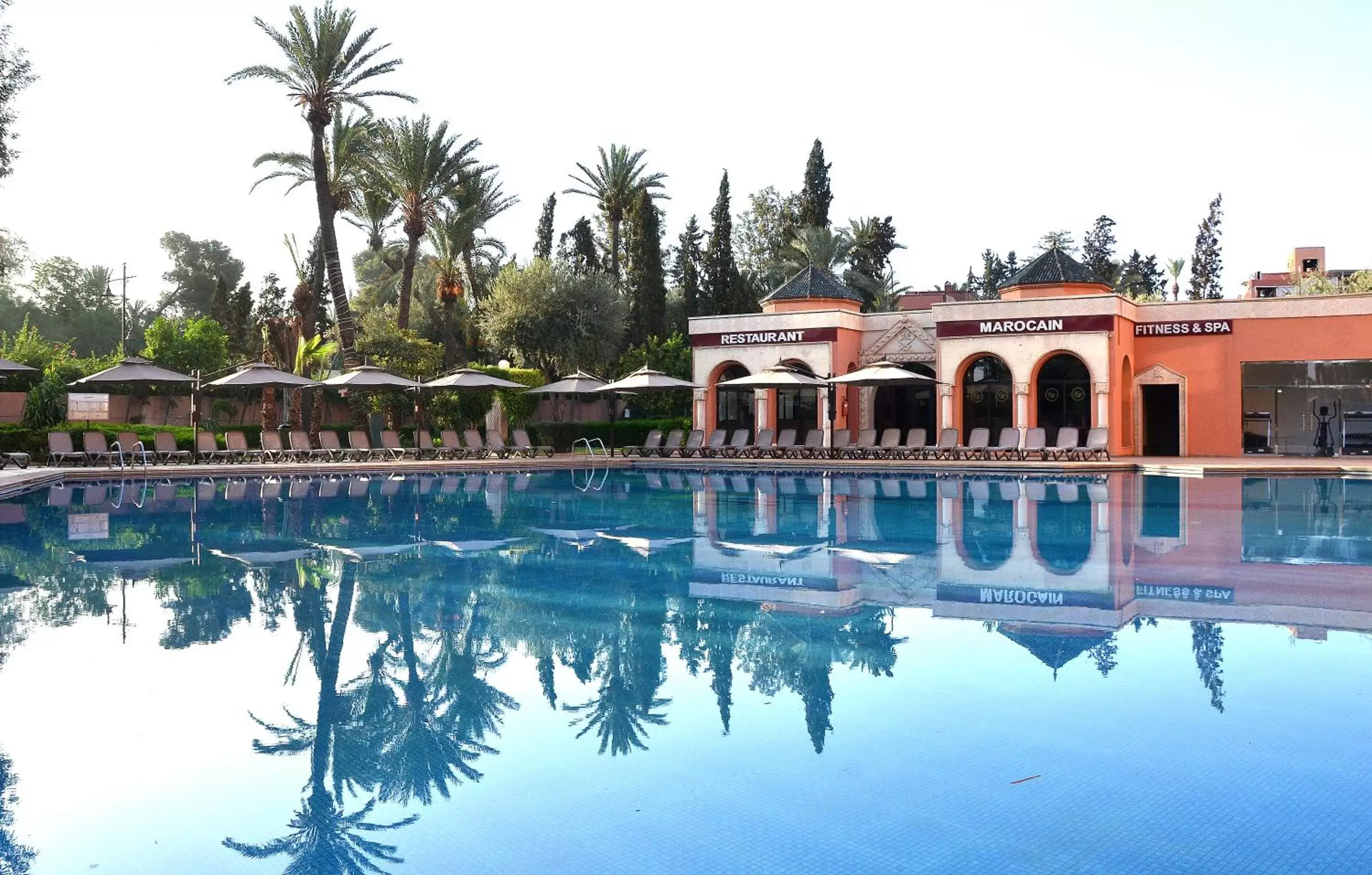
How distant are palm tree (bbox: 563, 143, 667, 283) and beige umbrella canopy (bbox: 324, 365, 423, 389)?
1578 cm

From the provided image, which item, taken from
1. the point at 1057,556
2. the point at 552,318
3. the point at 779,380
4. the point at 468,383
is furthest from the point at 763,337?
the point at 1057,556

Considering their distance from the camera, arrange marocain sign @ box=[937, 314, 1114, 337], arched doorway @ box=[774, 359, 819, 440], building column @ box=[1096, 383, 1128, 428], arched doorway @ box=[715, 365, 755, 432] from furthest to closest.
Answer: arched doorway @ box=[715, 365, 755, 432]
arched doorway @ box=[774, 359, 819, 440]
marocain sign @ box=[937, 314, 1114, 337]
building column @ box=[1096, 383, 1128, 428]

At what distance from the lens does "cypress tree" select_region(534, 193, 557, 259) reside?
42.0m

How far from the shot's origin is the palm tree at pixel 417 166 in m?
31.8

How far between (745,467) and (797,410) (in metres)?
6.17

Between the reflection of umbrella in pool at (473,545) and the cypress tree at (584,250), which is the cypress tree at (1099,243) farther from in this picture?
the reflection of umbrella in pool at (473,545)

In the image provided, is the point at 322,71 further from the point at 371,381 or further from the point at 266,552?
the point at 266,552

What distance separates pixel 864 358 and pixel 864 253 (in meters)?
16.5

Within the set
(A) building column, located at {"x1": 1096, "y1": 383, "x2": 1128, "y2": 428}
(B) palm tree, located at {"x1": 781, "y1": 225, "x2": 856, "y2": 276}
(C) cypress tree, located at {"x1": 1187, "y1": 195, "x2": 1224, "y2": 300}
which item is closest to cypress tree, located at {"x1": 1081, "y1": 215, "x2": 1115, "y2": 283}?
(C) cypress tree, located at {"x1": 1187, "y1": 195, "x2": 1224, "y2": 300}

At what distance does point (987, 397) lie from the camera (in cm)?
2900

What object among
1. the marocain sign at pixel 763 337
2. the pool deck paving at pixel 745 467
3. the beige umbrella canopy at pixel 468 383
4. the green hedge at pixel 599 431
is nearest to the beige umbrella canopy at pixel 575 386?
the beige umbrella canopy at pixel 468 383

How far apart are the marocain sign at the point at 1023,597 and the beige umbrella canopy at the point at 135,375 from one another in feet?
64.9

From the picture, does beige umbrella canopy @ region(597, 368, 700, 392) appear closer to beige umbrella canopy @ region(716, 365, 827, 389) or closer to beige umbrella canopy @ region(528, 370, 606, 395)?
beige umbrella canopy @ region(528, 370, 606, 395)

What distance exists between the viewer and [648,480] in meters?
22.6
